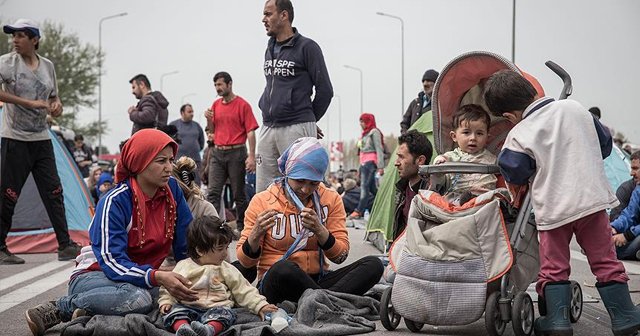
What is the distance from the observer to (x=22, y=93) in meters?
9.40

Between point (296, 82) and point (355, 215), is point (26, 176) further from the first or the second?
point (355, 215)

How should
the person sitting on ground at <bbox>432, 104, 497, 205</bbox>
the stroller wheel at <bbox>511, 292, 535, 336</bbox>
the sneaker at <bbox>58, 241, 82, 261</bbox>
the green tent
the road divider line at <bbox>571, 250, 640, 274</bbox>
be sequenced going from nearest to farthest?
the stroller wheel at <bbox>511, 292, 535, 336</bbox> < the person sitting on ground at <bbox>432, 104, 497, 205</bbox> < the road divider line at <bbox>571, 250, 640, 274</bbox> < the sneaker at <bbox>58, 241, 82, 261</bbox> < the green tent

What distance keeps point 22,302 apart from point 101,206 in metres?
1.67

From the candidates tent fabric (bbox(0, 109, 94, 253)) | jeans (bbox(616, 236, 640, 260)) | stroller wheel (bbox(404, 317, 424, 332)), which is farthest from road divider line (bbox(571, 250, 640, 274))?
tent fabric (bbox(0, 109, 94, 253))

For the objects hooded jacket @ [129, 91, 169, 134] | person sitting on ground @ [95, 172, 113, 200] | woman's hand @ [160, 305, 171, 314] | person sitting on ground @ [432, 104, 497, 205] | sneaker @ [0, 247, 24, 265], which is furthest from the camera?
person sitting on ground @ [95, 172, 113, 200]

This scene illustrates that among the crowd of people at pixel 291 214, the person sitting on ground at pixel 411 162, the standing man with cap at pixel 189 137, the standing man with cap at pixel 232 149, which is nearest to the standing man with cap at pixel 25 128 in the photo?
the crowd of people at pixel 291 214

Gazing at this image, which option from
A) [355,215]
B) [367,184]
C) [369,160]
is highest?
[369,160]

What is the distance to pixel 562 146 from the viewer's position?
505 cm

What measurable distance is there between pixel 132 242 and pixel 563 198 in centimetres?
236

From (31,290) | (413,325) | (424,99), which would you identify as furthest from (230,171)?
(413,325)

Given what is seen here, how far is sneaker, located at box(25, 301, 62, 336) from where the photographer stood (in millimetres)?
5418

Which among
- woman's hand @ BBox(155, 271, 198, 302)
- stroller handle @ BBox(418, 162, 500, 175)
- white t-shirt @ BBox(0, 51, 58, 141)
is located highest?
white t-shirt @ BBox(0, 51, 58, 141)

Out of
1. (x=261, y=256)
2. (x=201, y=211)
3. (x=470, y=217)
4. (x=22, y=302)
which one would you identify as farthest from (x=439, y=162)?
(x=22, y=302)

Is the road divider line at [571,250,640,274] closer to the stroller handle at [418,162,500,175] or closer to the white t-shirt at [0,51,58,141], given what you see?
the stroller handle at [418,162,500,175]
